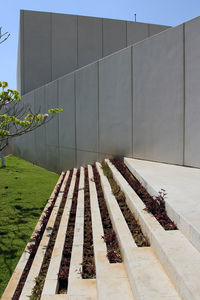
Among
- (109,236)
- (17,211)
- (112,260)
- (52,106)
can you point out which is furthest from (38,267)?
(52,106)

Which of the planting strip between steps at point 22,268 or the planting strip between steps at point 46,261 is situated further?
the planting strip between steps at point 22,268

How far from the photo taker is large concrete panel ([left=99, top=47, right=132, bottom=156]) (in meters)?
8.73

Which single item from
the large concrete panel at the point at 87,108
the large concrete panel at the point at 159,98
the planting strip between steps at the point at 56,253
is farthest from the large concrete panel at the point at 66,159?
the planting strip between steps at the point at 56,253

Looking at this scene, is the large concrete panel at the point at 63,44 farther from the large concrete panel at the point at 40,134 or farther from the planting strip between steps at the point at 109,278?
the planting strip between steps at the point at 109,278

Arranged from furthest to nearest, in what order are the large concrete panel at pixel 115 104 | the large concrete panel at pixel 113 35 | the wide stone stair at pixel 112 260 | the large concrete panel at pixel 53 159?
1. the large concrete panel at pixel 113 35
2. the large concrete panel at pixel 53 159
3. the large concrete panel at pixel 115 104
4. the wide stone stair at pixel 112 260

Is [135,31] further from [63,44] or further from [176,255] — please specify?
[176,255]

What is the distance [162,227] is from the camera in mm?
3201

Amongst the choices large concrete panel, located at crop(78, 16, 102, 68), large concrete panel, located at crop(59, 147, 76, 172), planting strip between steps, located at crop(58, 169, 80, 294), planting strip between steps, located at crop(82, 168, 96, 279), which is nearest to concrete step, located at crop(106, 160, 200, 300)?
planting strip between steps, located at crop(82, 168, 96, 279)

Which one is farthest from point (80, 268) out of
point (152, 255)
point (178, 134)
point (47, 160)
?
point (47, 160)

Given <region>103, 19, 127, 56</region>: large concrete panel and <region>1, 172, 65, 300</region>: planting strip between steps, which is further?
<region>103, 19, 127, 56</region>: large concrete panel

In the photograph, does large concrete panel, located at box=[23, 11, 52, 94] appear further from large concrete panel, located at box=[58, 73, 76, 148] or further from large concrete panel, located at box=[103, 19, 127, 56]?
large concrete panel, located at box=[58, 73, 76, 148]

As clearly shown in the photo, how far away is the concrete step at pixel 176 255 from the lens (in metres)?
2.11

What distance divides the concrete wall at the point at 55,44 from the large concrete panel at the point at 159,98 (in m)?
12.4

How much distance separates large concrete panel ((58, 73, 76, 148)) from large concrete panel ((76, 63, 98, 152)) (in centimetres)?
52
